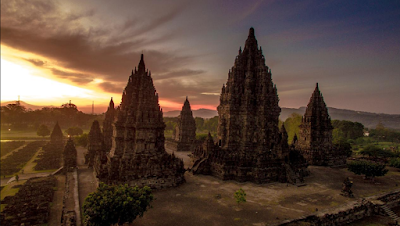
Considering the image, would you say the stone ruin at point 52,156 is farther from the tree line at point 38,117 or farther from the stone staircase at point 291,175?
the stone staircase at point 291,175

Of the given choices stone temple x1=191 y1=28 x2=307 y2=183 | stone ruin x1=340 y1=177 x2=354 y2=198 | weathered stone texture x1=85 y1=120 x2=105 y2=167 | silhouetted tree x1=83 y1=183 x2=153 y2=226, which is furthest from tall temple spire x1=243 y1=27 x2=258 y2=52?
weathered stone texture x1=85 y1=120 x2=105 y2=167

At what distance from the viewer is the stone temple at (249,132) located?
29406mm

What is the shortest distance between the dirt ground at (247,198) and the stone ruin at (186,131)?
2414 cm

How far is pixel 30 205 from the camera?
23.4 meters

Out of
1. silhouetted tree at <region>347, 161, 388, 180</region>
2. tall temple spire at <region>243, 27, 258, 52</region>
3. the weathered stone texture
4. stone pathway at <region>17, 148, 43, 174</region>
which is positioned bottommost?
stone pathway at <region>17, 148, 43, 174</region>

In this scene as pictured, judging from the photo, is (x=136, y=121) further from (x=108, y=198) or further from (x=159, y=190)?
(x=108, y=198)

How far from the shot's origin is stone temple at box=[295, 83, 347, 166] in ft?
130

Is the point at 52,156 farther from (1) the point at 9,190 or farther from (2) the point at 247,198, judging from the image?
(2) the point at 247,198

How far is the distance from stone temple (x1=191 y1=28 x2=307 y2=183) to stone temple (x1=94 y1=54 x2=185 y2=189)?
6.84 m

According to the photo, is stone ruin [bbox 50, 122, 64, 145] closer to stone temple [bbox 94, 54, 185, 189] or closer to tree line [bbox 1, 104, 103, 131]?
tree line [bbox 1, 104, 103, 131]

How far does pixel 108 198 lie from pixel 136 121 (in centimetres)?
1218

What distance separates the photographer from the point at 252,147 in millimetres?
32188

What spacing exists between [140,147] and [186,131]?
29.7 meters

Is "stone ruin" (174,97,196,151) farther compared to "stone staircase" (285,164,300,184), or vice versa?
"stone ruin" (174,97,196,151)
